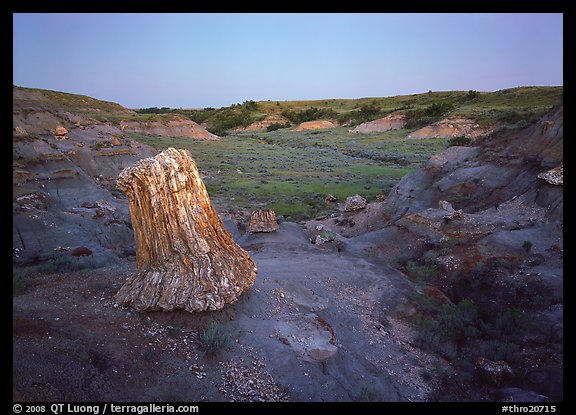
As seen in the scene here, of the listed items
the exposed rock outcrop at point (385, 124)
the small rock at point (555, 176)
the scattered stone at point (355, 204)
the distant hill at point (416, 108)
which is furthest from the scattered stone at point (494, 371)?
the exposed rock outcrop at point (385, 124)

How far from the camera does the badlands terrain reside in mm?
6047

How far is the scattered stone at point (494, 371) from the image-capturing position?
7629 millimetres

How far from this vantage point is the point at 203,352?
21.2 ft

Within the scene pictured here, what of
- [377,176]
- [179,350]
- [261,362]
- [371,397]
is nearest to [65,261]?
[179,350]

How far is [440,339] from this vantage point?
30.3 feet

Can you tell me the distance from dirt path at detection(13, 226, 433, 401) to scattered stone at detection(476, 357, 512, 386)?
1140mm

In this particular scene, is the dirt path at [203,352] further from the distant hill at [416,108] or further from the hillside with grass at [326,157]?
the distant hill at [416,108]

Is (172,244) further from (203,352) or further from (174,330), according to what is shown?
(203,352)

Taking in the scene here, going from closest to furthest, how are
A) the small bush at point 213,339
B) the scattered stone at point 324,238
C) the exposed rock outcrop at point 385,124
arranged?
the small bush at point 213,339
the scattered stone at point 324,238
the exposed rock outcrop at point 385,124

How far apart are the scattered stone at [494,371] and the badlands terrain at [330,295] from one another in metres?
0.03

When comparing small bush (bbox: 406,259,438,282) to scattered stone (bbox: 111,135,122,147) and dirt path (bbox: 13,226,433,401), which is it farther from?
scattered stone (bbox: 111,135,122,147)

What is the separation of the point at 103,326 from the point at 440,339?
7332 millimetres

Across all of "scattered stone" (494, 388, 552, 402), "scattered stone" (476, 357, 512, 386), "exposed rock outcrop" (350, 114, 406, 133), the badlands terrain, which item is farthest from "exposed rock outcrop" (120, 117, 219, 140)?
"scattered stone" (494, 388, 552, 402)
